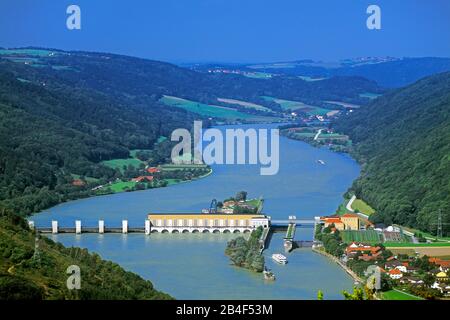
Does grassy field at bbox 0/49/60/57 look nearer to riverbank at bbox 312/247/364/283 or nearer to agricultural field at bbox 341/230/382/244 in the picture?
agricultural field at bbox 341/230/382/244

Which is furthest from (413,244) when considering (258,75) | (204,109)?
(258,75)

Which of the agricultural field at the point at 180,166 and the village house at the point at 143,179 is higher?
the agricultural field at the point at 180,166

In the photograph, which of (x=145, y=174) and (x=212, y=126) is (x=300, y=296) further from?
(x=212, y=126)

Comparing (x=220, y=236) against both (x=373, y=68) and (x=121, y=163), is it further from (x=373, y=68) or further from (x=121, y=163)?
(x=373, y=68)

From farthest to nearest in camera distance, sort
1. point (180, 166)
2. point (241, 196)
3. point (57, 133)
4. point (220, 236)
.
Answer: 1. point (57, 133)
2. point (180, 166)
3. point (241, 196)
4. point (220, 236)

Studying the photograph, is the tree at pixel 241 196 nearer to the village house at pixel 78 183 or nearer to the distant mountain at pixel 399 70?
the village house at pixel 78 183

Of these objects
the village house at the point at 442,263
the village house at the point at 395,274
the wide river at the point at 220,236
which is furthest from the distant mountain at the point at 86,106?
the village house at the point at 395,274
